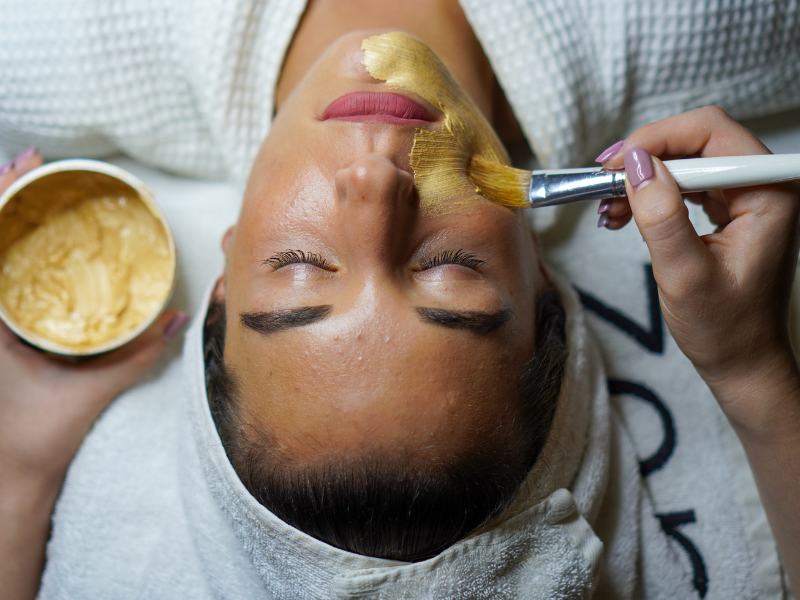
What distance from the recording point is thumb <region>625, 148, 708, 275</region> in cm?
64

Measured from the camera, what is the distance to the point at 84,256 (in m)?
1.10

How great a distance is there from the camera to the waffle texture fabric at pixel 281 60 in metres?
0.98

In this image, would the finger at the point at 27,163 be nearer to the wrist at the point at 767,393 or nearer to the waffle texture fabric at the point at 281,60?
the waffle texture fabric at the point at 281,60

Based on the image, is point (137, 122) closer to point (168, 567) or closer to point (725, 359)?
point (168, 567)

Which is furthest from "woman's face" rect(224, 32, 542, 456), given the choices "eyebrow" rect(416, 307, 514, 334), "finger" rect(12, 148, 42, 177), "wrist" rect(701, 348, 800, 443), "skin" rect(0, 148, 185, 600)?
"finger" rect(12, 148, 42, 177)

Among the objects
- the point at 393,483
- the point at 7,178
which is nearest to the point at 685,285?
the point at 393,483

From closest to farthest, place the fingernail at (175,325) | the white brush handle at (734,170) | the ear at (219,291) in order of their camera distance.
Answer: the white brush handle at (734,170) → the ear at (219,291) → the fingernail at (175,325)

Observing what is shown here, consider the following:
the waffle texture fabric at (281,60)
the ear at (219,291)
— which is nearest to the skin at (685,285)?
the ear at (219,291)

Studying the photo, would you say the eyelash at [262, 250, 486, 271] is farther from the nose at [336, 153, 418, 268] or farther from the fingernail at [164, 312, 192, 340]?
the fingernail at [164, 312, 192, 340]

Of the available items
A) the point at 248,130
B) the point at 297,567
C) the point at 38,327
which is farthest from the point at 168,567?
the point at 248,130

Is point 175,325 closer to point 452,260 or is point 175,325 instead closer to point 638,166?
point 452,260

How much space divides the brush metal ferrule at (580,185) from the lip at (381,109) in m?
0.18

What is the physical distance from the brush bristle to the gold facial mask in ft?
0.04

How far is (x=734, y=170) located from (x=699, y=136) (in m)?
0.14
